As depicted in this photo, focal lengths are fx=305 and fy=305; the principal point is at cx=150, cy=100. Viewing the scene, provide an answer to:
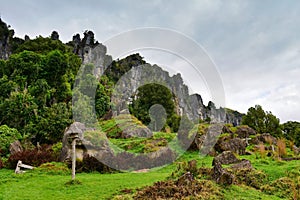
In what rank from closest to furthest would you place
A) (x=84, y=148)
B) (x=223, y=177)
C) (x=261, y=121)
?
(x=223, y=177)
(x=84, y=148)
(x=261, y=121)

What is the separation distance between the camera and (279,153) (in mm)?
17484

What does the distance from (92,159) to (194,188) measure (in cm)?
763

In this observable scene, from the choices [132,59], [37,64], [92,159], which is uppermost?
[132,59]

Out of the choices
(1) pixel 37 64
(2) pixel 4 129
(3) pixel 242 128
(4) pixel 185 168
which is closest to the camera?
(4) pixel 185 168

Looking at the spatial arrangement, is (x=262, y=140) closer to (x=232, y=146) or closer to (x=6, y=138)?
(x=232, y=146)

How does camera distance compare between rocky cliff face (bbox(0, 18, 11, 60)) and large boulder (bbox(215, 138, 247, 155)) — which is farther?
rocky cliff face (bbox(0, 18, 11, 60))

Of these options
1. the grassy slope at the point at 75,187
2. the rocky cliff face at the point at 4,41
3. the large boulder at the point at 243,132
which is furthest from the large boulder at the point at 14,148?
the rocky cliff face at the point at 4,41

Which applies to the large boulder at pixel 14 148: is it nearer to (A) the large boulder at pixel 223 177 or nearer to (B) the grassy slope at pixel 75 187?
(B) the grassy slope at pixel 75 187

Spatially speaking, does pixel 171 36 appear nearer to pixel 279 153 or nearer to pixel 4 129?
pixel 279 153

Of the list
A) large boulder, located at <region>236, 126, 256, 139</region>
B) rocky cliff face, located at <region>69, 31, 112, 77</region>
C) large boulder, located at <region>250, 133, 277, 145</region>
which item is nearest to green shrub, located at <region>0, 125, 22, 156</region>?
large boulder, located at <region>236, 126, 256, 139</region>

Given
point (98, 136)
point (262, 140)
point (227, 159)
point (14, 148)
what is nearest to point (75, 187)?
point (227, 159)

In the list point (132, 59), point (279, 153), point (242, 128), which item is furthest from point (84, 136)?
point (132, 59)

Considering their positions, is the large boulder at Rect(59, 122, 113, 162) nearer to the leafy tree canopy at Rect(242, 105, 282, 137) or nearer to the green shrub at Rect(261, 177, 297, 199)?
the green shrub at Rect(261, 177, 297, 199)

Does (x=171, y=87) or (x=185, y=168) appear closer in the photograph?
(x=185, y=168)
